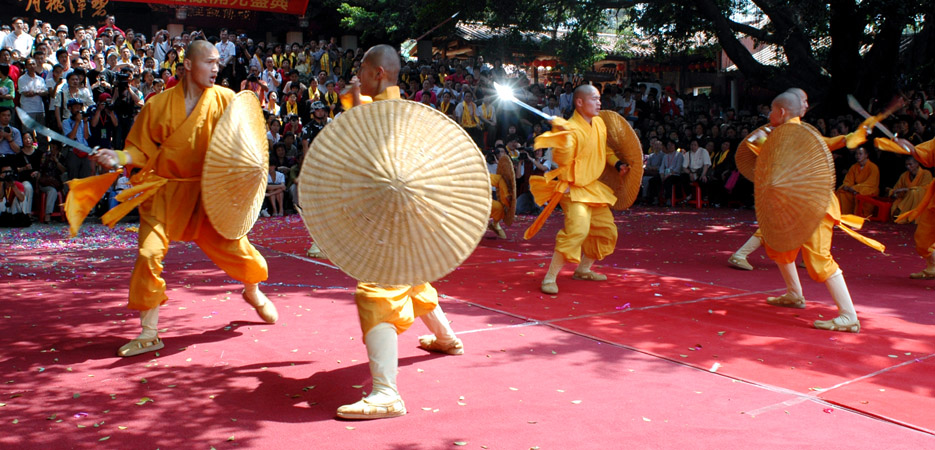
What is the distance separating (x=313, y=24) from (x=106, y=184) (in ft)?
60.6

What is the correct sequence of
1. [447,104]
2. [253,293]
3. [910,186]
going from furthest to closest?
[447,104] → [910,186] → [253,293]

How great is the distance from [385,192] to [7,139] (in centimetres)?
1051

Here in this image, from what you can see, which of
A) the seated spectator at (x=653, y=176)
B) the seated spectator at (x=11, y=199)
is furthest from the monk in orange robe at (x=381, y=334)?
the seated spectator at (x=653, y=176)

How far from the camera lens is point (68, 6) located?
63.4ft

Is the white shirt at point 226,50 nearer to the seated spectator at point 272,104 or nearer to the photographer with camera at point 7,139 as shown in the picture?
the seated spectator at point 272,104

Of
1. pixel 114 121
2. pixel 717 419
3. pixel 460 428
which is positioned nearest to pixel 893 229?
pixel 717 419

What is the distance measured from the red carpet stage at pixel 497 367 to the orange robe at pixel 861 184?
19.3 ft

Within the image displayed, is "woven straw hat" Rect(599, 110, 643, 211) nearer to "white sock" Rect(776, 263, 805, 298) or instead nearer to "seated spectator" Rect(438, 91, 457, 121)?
"white sock" Rect(776, 263, 805, 298)

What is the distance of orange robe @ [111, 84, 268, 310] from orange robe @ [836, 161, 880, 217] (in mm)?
11087

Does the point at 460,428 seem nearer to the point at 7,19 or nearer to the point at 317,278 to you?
the point at 317,278

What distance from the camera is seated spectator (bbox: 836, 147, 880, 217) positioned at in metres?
12.8

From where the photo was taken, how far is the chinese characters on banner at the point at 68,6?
19.1 meters

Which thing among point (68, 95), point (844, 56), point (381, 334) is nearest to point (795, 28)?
point (844, 56)

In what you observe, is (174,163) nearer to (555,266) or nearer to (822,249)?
(555,266)
